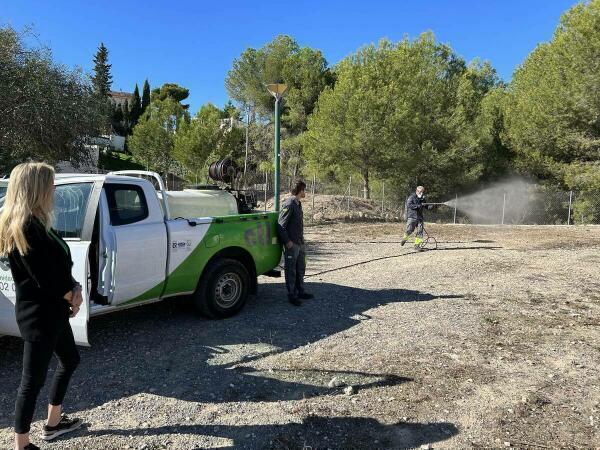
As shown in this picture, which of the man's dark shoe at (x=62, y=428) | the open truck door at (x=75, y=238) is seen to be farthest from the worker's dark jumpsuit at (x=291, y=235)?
the man's dark shoe at (x=62, y=428)

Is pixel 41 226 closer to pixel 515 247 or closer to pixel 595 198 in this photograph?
pixel 515 247

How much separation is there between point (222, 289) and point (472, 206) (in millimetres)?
24868

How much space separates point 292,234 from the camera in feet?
21.6

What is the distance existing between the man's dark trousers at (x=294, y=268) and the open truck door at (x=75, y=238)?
9.23 ft

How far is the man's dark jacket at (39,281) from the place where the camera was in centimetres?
267

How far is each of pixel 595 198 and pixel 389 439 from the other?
77.5 ft

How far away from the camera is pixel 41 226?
8.84 feet

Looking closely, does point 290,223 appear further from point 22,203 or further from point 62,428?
point 22,203

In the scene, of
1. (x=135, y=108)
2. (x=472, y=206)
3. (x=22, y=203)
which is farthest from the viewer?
(x=135, y=108)

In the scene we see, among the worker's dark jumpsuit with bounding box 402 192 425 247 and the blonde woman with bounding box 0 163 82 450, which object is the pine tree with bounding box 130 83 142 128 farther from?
the blonde woman with bounding box 0 163 82 450

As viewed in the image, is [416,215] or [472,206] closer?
[416,215]

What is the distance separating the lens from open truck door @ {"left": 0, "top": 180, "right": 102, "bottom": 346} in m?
3.99

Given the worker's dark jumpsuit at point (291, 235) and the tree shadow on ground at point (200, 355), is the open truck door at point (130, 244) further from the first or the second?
the worker's dark jumpsuit at point (291, 235)

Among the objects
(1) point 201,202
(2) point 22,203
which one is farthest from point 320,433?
(1) point 201,202
